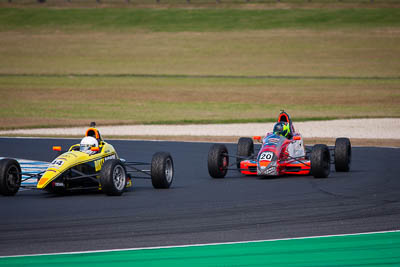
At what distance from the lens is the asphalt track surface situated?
1077 cm

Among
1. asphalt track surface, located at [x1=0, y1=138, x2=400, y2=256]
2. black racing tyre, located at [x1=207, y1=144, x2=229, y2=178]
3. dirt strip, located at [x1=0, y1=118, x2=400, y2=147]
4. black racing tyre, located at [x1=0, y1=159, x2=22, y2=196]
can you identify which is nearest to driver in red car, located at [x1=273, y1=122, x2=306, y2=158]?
asphalt track surface, located at [x1=0, y1=138, x2=400, y2=256]

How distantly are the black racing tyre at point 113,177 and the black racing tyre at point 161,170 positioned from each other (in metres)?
0.85

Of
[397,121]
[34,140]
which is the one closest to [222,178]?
[34,140]

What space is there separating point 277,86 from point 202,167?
3031 centimetres

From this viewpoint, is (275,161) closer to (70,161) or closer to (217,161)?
(217,161)

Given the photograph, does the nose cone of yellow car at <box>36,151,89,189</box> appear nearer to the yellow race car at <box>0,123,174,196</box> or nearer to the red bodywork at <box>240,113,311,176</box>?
the yellow race car at <box>0,123,174,196</box>

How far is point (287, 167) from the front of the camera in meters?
17.7

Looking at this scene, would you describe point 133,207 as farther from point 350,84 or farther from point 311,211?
point 350,84

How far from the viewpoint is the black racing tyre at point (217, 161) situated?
17.4 m

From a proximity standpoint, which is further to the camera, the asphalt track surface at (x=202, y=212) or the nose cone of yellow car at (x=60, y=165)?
the nose cone of yellow car at (x=60, y=165)

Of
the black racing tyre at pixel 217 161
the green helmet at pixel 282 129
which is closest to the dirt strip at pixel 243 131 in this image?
the green helmet at pixel 282 129

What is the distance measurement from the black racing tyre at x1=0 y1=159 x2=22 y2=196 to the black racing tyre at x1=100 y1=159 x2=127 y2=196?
178cm

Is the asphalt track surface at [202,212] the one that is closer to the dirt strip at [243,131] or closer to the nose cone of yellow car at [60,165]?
→ the nose cone of yellow car at [60,165]

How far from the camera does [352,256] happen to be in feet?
31.4
